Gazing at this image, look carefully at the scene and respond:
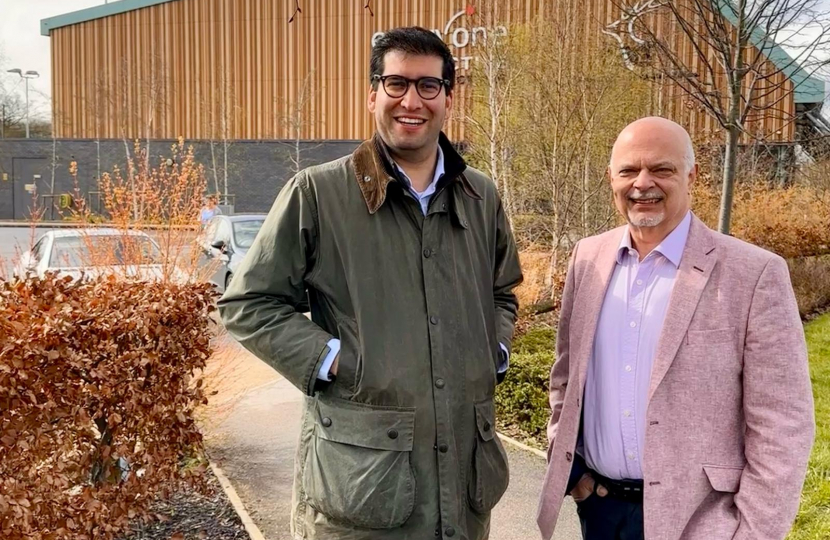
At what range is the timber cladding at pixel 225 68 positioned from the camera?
1357 inches

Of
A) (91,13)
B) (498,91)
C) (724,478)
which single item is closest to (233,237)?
(498,91)

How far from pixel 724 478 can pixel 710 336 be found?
410 mm

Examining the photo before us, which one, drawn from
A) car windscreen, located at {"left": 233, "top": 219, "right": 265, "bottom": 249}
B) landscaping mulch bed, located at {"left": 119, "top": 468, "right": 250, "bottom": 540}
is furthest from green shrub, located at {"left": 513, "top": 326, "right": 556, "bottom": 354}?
car windscreen, located at {"left": 233, "top": 219, "right": 265, "bottom": 249}

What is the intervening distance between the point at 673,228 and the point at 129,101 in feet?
131

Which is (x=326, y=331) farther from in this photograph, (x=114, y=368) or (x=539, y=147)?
(x=539, y=147)

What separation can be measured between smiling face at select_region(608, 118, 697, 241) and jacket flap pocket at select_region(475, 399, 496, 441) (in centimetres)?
75

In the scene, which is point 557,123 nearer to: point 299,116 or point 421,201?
point 421,201

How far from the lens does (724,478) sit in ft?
7.14

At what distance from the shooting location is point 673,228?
94.9 inches

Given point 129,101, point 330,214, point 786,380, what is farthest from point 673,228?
point 129,101

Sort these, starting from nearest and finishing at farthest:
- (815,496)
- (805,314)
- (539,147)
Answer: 1. (815,496)
2. (805,314)
3. (539,147)

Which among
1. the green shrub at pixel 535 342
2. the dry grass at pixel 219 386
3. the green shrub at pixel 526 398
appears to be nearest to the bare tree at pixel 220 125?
the green shrub at pixel 535 342

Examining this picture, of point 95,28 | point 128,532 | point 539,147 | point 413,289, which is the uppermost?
point 95,28

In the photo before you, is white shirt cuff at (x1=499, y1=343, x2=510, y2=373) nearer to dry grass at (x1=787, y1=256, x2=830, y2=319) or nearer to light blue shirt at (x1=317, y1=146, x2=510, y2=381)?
light blue shirt at (x1=317, y1=146, x2=510, y2=381)
